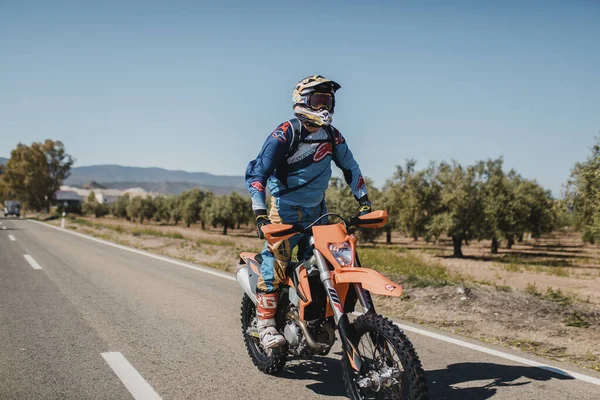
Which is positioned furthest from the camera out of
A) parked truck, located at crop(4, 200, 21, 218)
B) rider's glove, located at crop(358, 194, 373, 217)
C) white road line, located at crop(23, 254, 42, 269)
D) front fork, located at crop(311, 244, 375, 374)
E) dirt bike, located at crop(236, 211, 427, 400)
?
parked truck, located at crop(4, 200, 21, 218)

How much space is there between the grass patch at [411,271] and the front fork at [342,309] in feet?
14.6

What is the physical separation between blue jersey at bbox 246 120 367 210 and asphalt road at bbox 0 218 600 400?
1.49 metres

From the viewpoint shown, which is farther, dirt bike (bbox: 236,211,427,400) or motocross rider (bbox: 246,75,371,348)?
motocross rider (bbox: 246,75,371,348)

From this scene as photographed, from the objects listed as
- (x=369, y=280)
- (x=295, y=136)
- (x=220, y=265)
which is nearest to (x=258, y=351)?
(x=369, y=280)

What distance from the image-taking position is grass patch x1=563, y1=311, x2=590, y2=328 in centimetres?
543

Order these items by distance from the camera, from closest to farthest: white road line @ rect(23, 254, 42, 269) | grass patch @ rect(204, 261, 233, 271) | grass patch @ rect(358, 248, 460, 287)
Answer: grass patch @ rect(358, 248, 460, 287) < white road line @ rect(23, 254, 42, 269) < grass patch @ rect(204, 261, 233, 271)

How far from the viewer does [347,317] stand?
3.21 metres

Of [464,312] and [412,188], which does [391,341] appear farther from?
[412,188]

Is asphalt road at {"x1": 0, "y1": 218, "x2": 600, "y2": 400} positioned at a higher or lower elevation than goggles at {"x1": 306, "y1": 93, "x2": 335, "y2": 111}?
lower

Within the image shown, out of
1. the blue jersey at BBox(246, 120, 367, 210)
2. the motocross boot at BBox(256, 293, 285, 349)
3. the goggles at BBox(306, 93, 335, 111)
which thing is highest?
the goggles at BBox(306, 93, 335, 111)

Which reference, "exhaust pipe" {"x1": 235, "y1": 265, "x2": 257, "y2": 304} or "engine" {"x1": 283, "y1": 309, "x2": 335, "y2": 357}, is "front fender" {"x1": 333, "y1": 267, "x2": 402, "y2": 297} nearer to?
"engine" {"x1": 283, "y1": 309, "x2": 335, "y2": 357}

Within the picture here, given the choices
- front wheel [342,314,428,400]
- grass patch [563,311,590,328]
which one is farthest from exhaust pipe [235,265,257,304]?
grass patch [563,311,590,328]

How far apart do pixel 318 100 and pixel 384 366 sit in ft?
6.54

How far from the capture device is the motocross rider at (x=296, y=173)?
12.5 feet
